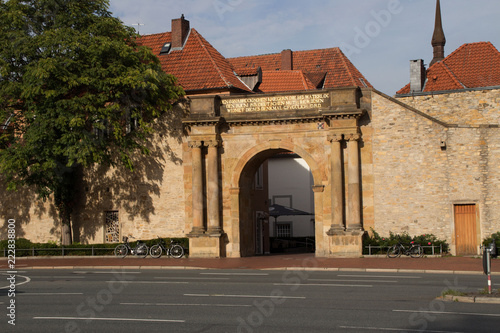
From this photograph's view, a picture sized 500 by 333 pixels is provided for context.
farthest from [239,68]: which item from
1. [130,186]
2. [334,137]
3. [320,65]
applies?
[334,137]

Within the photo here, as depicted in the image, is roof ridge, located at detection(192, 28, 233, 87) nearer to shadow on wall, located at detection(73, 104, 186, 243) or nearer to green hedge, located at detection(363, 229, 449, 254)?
shadow on wall, located at detection(73, 104, 186, 243)

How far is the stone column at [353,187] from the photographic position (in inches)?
1205

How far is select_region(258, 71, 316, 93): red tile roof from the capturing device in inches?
1811

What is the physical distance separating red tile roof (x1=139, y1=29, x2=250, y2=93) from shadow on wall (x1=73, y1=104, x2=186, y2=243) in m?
3.72

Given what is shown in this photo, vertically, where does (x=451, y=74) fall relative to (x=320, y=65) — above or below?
below

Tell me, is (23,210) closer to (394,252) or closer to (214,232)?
(214,232)

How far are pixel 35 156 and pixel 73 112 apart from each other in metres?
2.79

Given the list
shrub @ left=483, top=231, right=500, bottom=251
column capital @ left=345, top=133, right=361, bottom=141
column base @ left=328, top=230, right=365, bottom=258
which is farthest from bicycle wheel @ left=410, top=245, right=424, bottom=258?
column capital @ left=345, top=133, right=361, bottom=141

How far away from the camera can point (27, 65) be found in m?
30.4

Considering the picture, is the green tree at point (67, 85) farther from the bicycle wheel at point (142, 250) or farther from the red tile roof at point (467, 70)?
the red tile roof at point (467, 70)

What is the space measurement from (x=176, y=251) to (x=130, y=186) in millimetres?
5115

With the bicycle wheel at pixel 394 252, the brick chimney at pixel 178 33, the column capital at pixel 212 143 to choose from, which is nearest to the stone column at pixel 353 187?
the bicycle wheel at pixel 394 252

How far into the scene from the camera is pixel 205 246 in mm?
32062

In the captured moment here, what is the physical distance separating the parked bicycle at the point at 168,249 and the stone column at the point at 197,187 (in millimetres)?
1029
